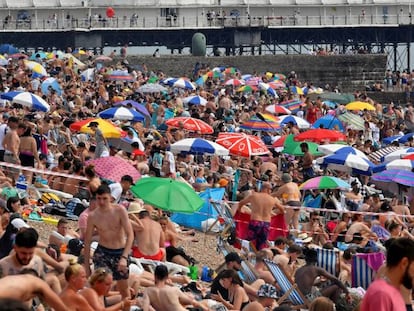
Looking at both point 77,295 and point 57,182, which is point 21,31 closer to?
point 57,182

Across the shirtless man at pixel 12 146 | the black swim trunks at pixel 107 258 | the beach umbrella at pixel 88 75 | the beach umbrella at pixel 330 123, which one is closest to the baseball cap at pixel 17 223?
the black swim trunks at pixel 107 258

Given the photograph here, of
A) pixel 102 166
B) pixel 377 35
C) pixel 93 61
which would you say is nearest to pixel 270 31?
pixel 377 35

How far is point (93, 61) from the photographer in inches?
1550

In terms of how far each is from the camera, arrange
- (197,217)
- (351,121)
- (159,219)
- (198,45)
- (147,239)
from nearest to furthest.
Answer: (147,239) → (159,219) → (197,217) → (351,121) → (198,45)

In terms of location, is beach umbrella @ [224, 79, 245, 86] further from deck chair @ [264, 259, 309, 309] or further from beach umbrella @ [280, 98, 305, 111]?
deck chair @ [264, 259, 309, 309]

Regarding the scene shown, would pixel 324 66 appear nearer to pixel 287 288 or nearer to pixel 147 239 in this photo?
pixel 147 239

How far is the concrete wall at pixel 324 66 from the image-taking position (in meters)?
46.1

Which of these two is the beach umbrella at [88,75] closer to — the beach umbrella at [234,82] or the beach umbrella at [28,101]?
the beach umbrella at [234,82]

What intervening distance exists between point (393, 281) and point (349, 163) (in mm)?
13747

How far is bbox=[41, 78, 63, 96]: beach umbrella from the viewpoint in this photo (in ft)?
91.5

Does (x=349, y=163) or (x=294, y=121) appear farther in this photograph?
(x=294, y=121)

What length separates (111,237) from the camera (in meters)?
11.4

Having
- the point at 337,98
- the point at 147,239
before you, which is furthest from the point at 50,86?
the point at 147,239

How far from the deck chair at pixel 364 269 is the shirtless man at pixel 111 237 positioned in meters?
2.97
